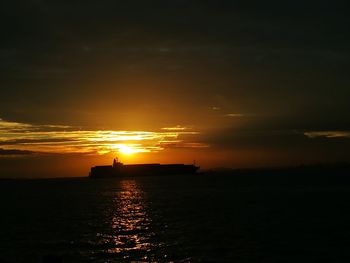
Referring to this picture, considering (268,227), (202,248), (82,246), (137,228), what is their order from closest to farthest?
(202,248) → (82,246) → (268,227) → (137,228)

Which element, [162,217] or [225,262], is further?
[162,217]

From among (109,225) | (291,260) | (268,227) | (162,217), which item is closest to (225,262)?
(291,260)

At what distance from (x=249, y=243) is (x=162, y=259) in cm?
868

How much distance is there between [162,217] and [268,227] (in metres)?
18.3

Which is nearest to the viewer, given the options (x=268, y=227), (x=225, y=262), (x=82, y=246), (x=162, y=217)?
(x=225, y=262)

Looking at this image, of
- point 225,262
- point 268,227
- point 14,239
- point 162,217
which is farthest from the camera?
point 162,217

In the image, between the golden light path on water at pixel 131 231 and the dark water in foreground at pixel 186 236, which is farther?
the golden light path on water at pixel 131 231

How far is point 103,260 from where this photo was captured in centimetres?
3369

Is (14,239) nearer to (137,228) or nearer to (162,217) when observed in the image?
(137,228)

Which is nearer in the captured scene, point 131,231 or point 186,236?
point 186,236

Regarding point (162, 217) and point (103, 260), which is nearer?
point (103, 260)

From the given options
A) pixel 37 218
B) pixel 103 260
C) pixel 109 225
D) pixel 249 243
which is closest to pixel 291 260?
pixel 249 243

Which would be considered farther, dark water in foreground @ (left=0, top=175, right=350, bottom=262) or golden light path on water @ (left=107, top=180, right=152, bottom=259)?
golden light path on water @ (left=107, top=180, right=152, bottom=259)

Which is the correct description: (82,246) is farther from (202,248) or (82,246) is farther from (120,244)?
(202,248)
